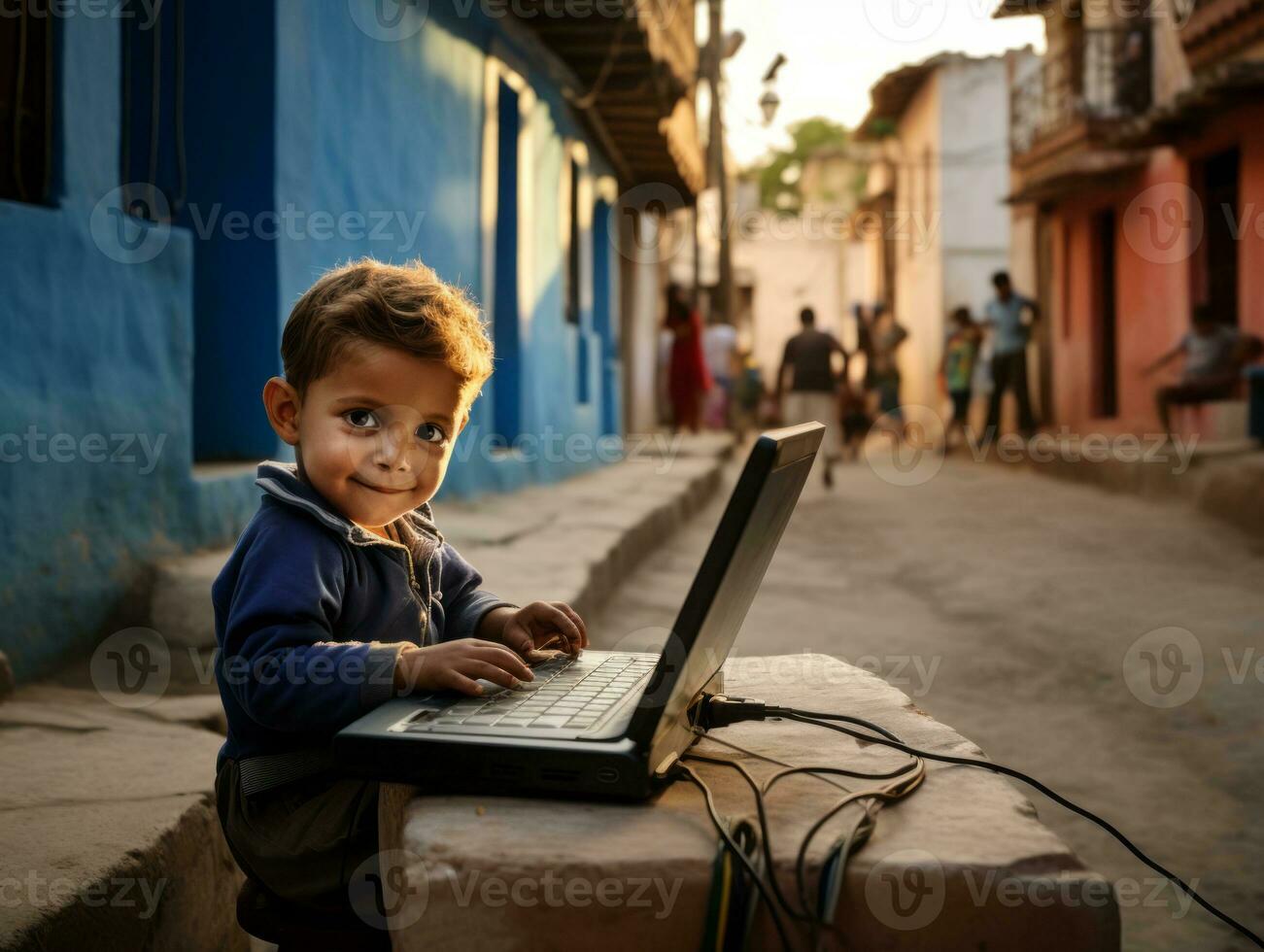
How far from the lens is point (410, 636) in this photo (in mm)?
1797

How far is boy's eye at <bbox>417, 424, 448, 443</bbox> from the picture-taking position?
1.73 metres

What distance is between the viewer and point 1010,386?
14664mm

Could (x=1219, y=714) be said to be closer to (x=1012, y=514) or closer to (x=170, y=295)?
(x=170, y=295)

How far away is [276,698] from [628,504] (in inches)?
236

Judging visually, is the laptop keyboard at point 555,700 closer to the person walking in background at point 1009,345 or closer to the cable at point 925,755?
the cable at point 925,755

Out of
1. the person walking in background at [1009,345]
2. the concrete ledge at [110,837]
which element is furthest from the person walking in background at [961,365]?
the concrete ledge at [110,837]

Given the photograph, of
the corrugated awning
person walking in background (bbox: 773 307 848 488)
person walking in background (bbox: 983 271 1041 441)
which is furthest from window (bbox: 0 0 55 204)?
person walking in background (bbox: 983 271 1041 441)

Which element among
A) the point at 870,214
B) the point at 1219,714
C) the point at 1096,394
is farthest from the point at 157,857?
the point at 870,214

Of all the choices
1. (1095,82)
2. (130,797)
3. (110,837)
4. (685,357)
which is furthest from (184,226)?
(1095,82)

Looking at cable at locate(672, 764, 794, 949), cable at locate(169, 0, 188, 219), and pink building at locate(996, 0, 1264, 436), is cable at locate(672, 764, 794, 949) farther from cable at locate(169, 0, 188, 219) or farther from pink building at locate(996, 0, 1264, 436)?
pink building at locate(996, 0, 1264, 436)

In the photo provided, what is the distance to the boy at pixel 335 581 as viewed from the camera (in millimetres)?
1529

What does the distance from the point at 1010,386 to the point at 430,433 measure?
45.2ft

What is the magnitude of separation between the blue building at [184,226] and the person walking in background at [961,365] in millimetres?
8638

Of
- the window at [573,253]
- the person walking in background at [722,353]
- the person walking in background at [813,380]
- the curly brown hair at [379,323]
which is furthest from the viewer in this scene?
the person walking in background at [722,353]
